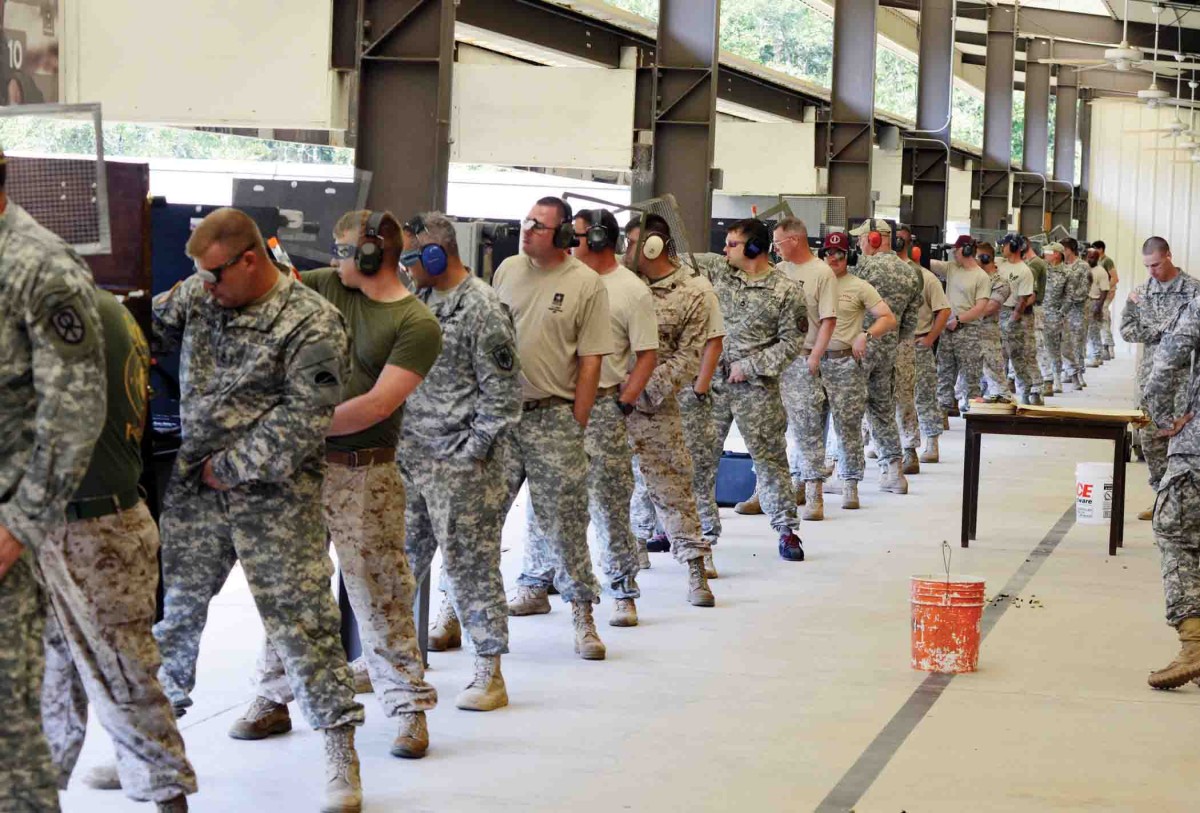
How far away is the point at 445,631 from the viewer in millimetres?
7242

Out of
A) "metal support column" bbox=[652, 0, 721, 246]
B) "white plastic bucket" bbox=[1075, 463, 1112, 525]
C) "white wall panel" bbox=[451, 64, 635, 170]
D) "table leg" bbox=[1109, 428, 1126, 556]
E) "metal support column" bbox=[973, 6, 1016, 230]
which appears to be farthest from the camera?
"metal support column" bbox=[973, 6, 1016, 230]

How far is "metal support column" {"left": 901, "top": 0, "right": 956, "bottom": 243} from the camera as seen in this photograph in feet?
81.0

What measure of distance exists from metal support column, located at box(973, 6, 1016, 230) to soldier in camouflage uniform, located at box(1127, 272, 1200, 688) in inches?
1007

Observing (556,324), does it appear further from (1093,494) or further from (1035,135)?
(1035,135)

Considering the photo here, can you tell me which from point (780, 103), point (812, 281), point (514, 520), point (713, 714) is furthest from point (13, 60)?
point (780, 103)

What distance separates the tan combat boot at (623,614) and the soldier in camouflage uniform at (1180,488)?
92.3 inches

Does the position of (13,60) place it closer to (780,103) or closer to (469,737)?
(469,737)

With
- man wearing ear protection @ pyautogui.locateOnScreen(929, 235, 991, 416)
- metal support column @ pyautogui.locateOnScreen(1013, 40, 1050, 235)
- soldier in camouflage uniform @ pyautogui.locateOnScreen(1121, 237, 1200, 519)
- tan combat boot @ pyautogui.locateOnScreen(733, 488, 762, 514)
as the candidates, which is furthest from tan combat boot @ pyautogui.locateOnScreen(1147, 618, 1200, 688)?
metal support column @ pyautogui.locateOnScreen(1013, 40, 1050, 235)

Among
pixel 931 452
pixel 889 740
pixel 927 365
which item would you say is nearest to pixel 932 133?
pixel 927 365

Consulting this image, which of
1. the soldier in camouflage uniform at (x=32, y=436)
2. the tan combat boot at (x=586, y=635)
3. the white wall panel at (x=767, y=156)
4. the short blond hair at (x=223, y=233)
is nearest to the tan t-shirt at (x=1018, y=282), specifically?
the white wall panel at (x=767, y=156)

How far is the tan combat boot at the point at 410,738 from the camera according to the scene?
5590 mm

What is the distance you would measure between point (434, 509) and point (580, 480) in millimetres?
1018

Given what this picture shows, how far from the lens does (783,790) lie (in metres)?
5.43

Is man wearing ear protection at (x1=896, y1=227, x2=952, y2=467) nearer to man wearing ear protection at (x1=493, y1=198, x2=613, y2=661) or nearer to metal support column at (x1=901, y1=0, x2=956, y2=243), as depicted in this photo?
man wearing ear protection at (x1=493, y1=198, x2=613, y2=661)
